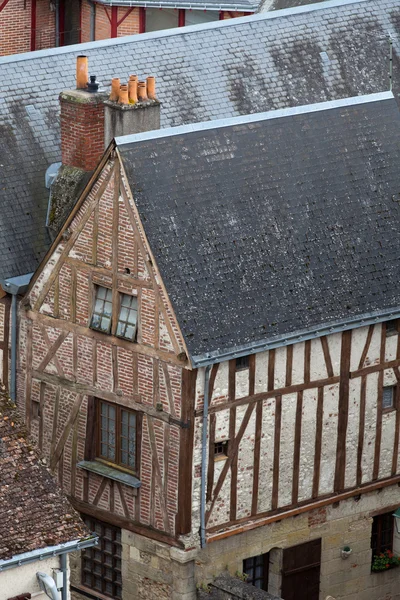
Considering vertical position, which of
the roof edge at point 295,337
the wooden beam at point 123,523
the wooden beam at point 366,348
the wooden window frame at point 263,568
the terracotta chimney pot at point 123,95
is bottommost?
the wooden window frame at point 263,568

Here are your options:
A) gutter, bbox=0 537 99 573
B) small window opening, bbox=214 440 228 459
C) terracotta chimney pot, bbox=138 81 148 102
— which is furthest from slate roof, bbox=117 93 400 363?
gutter, bbox=0 537 99 573

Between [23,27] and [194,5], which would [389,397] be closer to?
[194,5]

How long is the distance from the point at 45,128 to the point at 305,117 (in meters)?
4.21

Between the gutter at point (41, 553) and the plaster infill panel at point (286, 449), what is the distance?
521 centimetres

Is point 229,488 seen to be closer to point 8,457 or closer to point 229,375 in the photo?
point 229,375

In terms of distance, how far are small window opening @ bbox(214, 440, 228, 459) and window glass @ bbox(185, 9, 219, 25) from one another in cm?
1611

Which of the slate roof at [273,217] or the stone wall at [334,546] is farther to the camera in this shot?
the stone wall at [334,546]

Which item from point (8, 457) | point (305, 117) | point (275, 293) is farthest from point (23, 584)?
point (305, 117)

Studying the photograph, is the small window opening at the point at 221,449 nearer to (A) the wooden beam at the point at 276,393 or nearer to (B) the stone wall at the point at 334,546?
(A) the wooden beam at the point at 276,393

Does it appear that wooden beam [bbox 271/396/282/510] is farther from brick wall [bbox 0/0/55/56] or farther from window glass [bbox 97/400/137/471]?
brick wall [bbox 0/0/55/56]

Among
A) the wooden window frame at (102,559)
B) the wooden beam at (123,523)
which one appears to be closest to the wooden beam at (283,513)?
the wooden beam at (123,523)

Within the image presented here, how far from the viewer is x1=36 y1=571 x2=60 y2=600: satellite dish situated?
24.8 meters

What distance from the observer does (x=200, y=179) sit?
29297 millimetres

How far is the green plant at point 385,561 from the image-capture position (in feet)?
103
